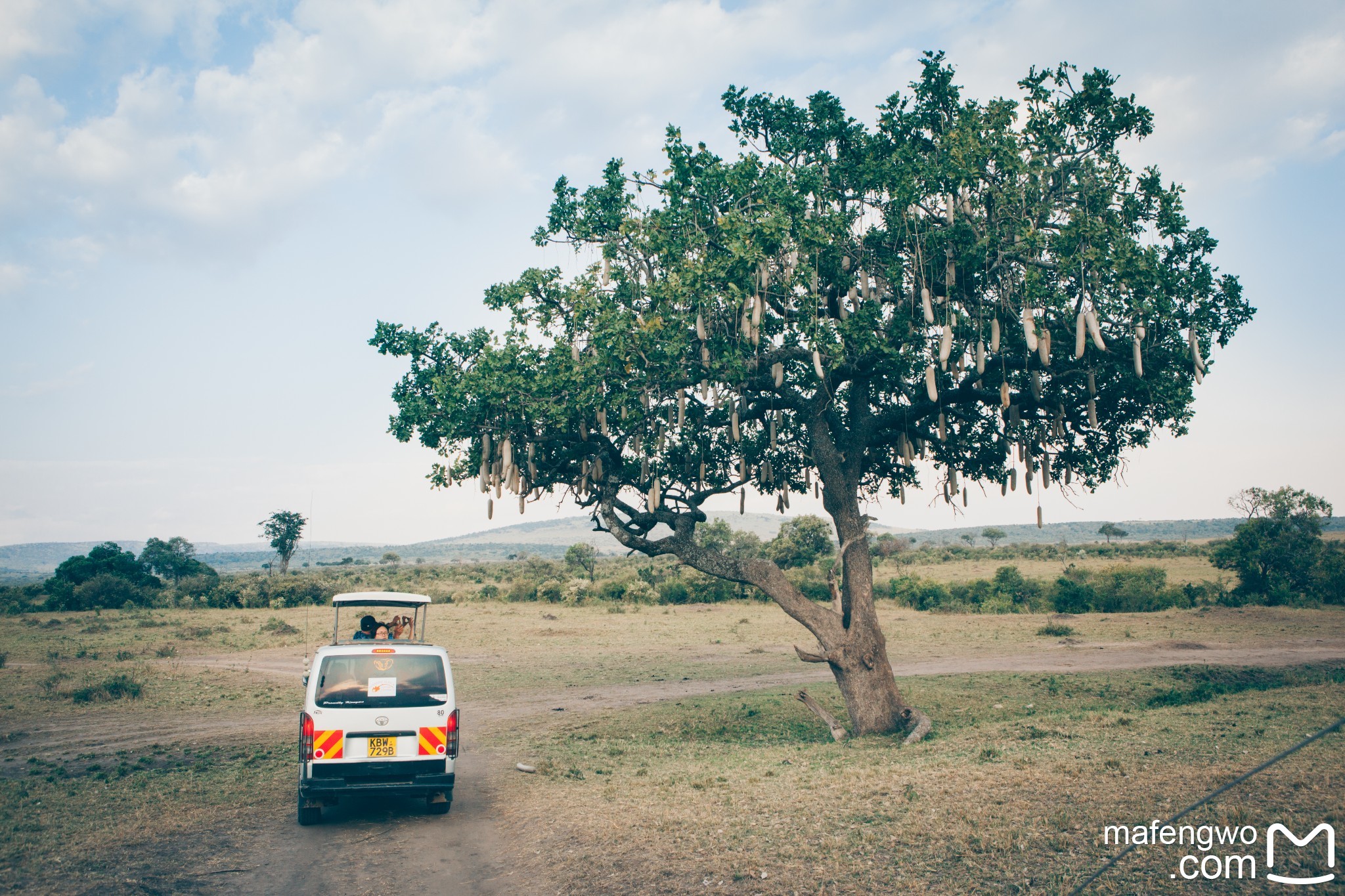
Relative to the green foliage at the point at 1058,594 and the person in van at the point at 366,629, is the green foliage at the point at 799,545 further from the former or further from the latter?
the person in van at the point at 366,629

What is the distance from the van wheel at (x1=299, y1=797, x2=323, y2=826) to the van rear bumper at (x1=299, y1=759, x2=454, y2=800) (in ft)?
0.77

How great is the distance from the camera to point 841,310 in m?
15.0

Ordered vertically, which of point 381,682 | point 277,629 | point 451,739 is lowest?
point 277,629

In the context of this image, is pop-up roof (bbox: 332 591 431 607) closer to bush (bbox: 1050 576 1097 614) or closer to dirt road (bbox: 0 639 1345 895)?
dirt road (bbox: 0 639 1345 895)

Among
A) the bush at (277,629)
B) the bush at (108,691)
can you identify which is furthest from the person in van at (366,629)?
Answer: the bush at (277,629)

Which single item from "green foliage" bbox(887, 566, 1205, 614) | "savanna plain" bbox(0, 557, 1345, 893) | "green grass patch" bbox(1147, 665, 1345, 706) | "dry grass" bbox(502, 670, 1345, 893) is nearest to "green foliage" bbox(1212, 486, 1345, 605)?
"green foliage" bbox(887, 566, 1205, 614)

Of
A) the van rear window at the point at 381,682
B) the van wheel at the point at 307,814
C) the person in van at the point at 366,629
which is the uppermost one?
the person in van at the point at 366,629

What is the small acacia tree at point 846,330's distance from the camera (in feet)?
42.9

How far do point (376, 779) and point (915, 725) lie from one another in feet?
30.2

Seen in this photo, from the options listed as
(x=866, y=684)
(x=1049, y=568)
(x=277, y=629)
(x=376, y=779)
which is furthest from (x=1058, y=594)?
(x=376, y=779)

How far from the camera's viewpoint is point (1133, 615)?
130 ft

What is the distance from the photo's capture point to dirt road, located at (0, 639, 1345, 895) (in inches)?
324

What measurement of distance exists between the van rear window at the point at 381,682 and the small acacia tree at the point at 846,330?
4743 millimetres

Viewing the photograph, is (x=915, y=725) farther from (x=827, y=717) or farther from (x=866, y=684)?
(x=827, y=717)
